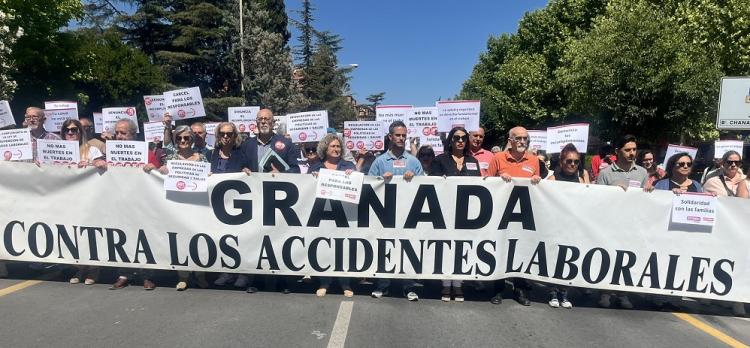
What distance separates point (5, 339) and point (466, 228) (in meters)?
3.93

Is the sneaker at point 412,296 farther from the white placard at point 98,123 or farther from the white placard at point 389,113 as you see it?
the white placard at point 98,123

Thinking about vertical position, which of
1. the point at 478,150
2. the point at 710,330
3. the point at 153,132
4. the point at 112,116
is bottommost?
the point at 710,330

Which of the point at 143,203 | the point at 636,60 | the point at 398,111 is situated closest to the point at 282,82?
the point at 636,60

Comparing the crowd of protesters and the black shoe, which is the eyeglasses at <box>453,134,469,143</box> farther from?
the black shoe

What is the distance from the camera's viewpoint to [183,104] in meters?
8.33

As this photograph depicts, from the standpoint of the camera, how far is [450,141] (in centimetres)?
592

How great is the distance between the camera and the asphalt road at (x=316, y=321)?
4.31m

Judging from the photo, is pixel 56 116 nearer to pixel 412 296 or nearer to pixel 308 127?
pixel 308 127

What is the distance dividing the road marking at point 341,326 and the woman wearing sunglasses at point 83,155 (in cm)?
267

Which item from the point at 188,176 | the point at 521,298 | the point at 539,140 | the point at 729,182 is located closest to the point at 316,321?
the point at 188,176

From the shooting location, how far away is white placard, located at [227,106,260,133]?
32.0ft

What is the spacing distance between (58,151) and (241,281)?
2.34 meters

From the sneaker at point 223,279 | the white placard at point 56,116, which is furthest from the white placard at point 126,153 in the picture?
the white placard at point 56,116

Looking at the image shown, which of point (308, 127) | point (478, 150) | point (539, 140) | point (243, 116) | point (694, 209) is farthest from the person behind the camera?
point (243, 116)
